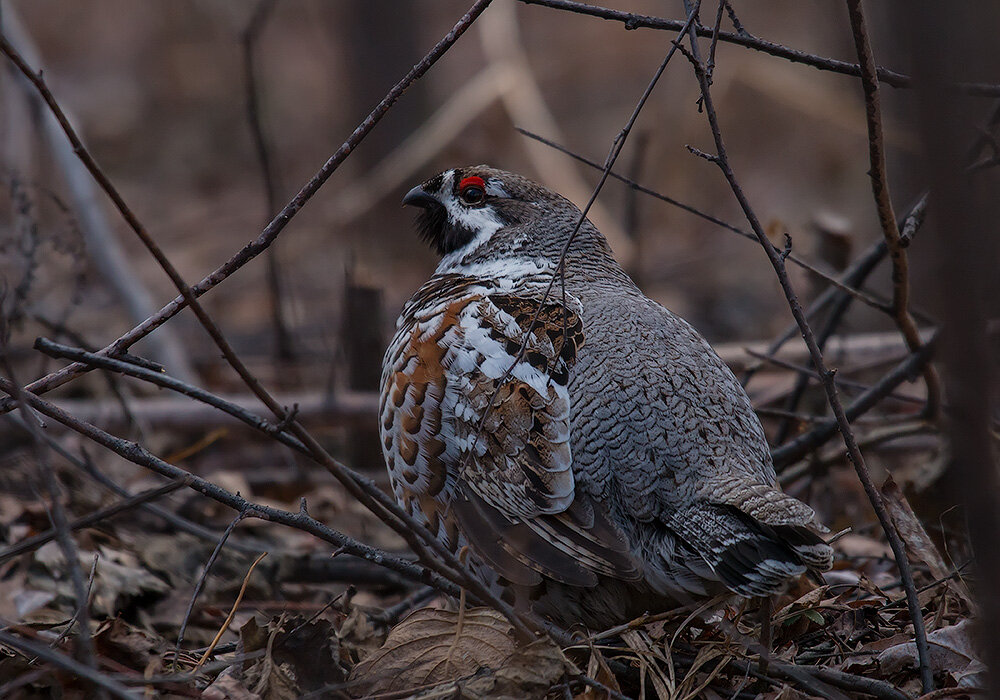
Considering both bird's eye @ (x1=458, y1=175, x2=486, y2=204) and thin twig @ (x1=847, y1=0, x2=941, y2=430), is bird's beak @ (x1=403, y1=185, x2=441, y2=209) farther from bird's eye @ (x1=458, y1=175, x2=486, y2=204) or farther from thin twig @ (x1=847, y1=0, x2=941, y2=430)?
thin twig @ (x1=847, y1=0, x2=941, y2=430)

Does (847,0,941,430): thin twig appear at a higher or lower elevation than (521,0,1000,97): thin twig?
lower

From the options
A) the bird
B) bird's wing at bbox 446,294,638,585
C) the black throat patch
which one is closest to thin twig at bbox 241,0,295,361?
the black throat patch

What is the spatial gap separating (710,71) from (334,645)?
219 cm

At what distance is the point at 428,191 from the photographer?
15.8 ft

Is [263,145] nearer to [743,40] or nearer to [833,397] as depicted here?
[743,40]

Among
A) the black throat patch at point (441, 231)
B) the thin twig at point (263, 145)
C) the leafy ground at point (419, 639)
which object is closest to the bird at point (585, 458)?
the leafy ground at point (419, 639)

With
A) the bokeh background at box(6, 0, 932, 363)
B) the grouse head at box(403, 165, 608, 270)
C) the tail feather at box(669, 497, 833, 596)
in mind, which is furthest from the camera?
the bokeh background at box(6, 0, 932, 363)

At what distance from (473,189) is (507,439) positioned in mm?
1699

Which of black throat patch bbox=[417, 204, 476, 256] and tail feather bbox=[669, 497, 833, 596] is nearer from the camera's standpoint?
tail feather bbox=[669, 497, 833, 596]

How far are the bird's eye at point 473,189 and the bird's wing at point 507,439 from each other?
3.04 feet

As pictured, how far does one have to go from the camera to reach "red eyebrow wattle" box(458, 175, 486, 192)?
4695 millimetres

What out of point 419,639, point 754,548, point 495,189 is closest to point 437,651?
point 419,639

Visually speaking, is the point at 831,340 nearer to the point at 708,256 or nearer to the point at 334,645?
the point at 334,645

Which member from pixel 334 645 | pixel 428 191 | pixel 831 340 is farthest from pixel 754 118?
pixel 334 645
